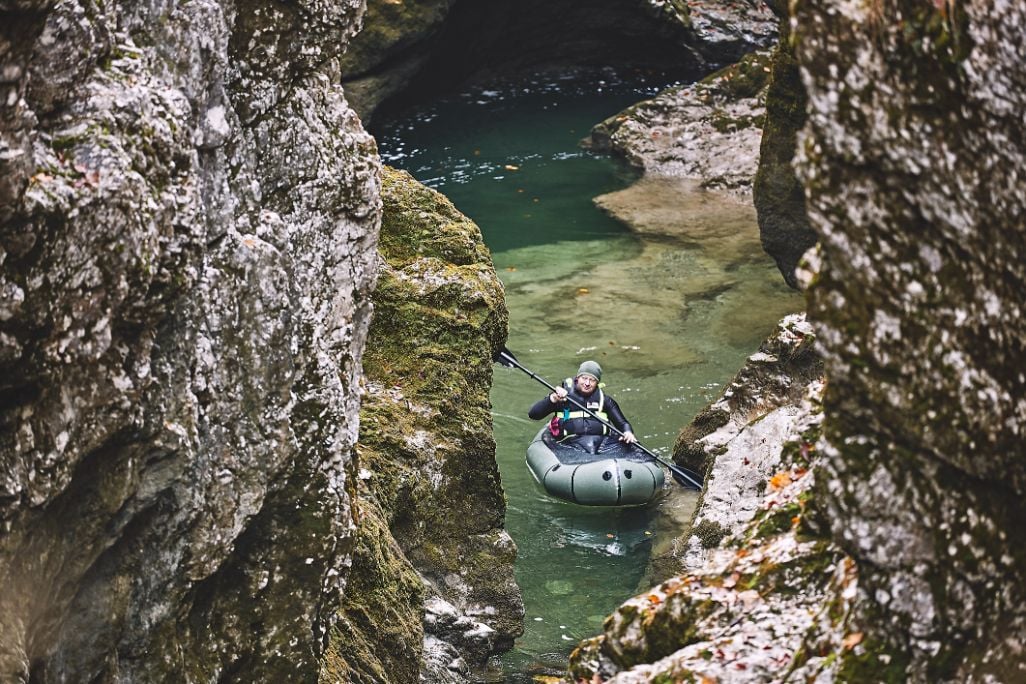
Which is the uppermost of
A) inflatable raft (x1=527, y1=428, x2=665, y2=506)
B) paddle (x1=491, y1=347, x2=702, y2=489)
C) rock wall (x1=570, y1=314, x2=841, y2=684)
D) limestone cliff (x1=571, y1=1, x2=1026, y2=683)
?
limestone cliff (x1=571, y1=1, x2=1026, y2=683)

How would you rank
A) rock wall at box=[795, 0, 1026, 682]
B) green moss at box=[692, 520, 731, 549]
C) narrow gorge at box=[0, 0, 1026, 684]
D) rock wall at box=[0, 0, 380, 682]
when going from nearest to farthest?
rock wall at box=[795, 0, 1026, 682], narrow gorge at box=[0, 0, 1026, 684], rock wall at box=[0, 0, 380, 682], green moss at box=[692, 520, 731, 549]

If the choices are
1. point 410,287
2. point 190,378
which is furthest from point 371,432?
point 190,378

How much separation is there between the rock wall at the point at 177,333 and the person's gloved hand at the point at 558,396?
252 inches

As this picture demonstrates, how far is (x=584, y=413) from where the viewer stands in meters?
14.8

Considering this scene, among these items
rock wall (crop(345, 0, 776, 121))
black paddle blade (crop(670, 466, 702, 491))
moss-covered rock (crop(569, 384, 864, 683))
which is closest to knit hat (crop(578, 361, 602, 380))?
black paddle blade (crop(670, 466, 702, 491))

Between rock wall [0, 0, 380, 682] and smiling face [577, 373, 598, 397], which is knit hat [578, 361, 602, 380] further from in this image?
rock wall [0, 0, 380, 682]

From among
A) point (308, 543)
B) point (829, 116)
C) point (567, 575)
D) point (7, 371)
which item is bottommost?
point (567, 575)

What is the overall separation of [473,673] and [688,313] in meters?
9.62

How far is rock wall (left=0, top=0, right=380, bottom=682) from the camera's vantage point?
4.96 meters

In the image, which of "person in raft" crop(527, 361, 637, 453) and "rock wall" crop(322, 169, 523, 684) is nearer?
"rock wall" crop(322, 169, 523, 684)

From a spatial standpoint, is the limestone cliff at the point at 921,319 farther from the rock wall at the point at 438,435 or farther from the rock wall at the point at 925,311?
the rock wall at the point at 438,435

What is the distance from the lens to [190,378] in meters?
6.05

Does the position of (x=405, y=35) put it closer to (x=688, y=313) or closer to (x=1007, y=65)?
(x=688, y=313)

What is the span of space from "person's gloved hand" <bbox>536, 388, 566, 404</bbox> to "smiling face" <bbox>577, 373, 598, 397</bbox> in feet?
0.78
